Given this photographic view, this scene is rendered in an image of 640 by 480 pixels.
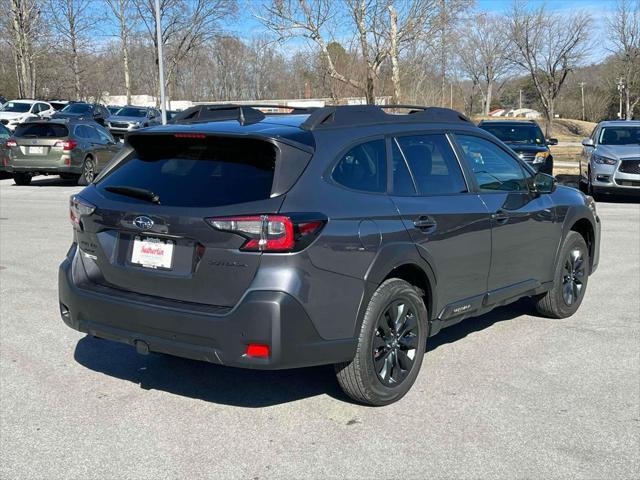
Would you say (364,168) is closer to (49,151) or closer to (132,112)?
(49,151)

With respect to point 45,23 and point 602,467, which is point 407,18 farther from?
point 45,23

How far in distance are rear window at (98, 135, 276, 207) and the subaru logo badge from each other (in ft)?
0.46

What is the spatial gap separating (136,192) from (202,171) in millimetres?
418

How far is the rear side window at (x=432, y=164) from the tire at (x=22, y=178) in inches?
639

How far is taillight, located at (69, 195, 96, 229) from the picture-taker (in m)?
4.43

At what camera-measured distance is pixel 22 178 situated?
1911cm

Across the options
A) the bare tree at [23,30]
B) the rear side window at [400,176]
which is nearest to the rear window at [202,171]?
the rear side window at [400,176]

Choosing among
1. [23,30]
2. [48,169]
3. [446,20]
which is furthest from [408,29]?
[23,30]

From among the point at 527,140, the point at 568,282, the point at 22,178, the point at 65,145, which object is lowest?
the point at 22,178

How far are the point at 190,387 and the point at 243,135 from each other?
1.73m

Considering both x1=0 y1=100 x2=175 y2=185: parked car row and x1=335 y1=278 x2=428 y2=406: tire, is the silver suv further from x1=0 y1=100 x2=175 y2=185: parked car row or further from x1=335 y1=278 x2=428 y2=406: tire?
x1=335 y1=278 x2=428 y2=406: tire

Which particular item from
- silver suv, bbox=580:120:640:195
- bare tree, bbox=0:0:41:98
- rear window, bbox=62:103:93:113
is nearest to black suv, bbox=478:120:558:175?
silver suv, bbox=580:120:640:195

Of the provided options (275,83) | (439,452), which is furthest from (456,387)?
(275,83)

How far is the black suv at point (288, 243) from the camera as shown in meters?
3.81
